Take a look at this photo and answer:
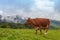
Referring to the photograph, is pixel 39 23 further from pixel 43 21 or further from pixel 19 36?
pixel 19 36

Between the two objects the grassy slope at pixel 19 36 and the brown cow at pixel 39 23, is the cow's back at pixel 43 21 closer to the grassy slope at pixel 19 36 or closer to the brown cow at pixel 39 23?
the brown cow at pixel 39 23

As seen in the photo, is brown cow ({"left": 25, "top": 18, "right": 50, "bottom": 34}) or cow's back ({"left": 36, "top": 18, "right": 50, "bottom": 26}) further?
cow's back ({"left": 36, "top": 18, "right": 50, "bottom": 26})

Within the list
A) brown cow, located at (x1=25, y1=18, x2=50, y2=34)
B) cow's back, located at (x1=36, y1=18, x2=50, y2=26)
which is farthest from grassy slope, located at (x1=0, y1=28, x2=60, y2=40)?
cow's back, located at (x1=36, y1=18, x2=50, y2=26)

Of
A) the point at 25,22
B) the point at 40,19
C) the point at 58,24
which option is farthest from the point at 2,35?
the point at 58,24

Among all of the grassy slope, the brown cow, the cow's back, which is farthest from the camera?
the cow's back

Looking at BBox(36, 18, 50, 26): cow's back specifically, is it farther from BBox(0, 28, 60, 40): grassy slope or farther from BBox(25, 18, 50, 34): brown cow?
BBox(0, 28, 60, 40): grassy slope

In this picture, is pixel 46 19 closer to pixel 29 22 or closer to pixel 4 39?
pixel 29 22

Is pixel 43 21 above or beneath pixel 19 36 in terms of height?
above

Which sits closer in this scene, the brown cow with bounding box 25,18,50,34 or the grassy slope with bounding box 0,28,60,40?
the grassy slope with bounding box 0,28,60,40

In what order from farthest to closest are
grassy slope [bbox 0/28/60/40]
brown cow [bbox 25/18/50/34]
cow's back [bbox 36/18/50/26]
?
cow's back [bbox 36/18/50/26]
brown cow [bbox 25/18/50/34]
grassy slope [bbox 0/28/60/40]

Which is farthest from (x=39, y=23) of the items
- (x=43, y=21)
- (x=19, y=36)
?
(x=19, y=36)

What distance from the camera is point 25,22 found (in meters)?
22.3

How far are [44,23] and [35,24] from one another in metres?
1.34

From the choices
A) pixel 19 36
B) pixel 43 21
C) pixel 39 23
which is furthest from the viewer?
pixel 43 21
